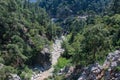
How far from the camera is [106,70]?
1321 inches

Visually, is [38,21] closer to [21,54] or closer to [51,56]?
[51,56]

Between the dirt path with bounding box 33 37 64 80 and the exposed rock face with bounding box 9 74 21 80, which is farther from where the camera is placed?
the dirt path with bounding box 33 37 64 80

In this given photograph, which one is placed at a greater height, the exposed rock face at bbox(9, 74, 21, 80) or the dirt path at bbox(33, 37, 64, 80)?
the exposed rock face at bbox(9, 74, 21, 80)

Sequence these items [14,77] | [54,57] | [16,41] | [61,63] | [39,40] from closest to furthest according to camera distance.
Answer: [14,77] < [16,41] < [61,63] < [39,40] < [54,57]

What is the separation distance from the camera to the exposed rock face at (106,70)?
32131mm

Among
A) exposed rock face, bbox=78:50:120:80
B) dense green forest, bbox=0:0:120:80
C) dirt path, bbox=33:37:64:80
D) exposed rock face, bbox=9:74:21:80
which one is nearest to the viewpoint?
exposed rock face, bbox=78:50:120:80

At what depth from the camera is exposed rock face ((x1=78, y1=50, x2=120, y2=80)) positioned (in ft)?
105

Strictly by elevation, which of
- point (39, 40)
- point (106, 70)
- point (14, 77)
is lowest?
point (14, 77)

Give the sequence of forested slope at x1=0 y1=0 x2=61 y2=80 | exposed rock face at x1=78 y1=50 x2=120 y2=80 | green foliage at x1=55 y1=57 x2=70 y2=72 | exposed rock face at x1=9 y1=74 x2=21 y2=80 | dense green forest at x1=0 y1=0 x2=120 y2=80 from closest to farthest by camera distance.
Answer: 1. exposed rock face at x1=78 y1=50 x2=120 y2=80
2. dense green forest at x1=0 y1=0 x2=120 y2=80
3. exposed rock face at x1=9 y1=74 x2=21 y2=80
4. forested slope at x1=0 y1=0 x2=61 y2=80
5. green foliage at x1=55 y1=57 x2=70 y2=72

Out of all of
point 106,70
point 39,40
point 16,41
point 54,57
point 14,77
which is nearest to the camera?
point 106,70

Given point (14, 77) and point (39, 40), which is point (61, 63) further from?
point (14, 77)

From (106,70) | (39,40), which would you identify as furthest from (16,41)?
(106,70)

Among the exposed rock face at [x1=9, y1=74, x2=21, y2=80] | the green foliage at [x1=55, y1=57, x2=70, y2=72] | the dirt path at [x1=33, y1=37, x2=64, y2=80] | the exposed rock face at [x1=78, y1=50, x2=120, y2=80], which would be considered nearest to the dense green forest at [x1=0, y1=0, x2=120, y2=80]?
the green foliage at [x1=55, y1=57, x2=70, y2=72]

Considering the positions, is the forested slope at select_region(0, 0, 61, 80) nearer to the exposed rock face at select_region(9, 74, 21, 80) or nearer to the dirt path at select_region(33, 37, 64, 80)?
the exposed rock face at select_region(9, 74, 21, 80)
